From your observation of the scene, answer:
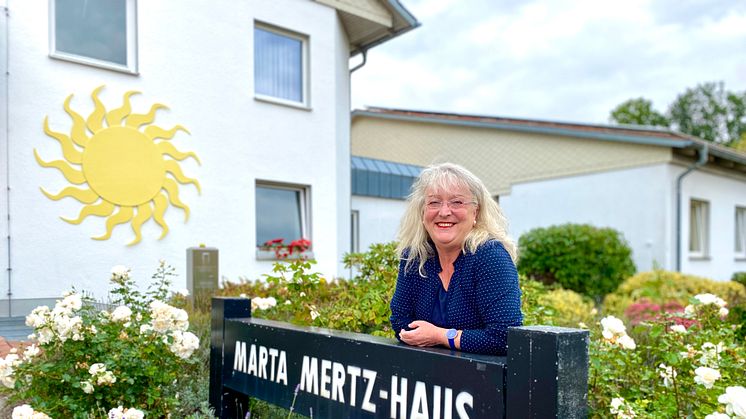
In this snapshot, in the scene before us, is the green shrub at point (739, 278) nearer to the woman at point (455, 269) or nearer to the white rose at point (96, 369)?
the woman at point (455, 269)

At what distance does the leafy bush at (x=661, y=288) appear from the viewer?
35.0 ft

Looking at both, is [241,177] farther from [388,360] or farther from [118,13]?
[388,360]

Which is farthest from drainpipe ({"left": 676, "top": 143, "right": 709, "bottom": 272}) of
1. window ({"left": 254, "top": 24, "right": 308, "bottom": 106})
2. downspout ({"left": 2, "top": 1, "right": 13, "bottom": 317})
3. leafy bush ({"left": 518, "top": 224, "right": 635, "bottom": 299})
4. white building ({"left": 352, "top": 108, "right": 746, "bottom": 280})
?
downspout ({"left": 2, "top": 1, "right": 13, "bottom": 317})

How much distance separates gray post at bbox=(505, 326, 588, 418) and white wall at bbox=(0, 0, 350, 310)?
6.61m

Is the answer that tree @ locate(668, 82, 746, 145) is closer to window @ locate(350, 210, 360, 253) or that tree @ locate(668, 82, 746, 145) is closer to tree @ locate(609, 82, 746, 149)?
tree @ locate(609, 82, 746, 149)

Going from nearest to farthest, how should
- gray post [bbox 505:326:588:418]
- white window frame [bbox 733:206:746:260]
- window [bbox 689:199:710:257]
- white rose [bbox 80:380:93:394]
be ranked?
gray post [bbox 505:326:588:418] < white rose [bbox 80:380:93:394] < window [bbox 689:199:710:257] < white window frame [bbox 733:206:746:260]

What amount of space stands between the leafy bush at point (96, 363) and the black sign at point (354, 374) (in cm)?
33

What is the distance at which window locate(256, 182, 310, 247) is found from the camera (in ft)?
32.2

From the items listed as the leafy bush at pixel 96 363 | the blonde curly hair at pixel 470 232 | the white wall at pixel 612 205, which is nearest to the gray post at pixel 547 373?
the blonde curly hair at pixel 470 232

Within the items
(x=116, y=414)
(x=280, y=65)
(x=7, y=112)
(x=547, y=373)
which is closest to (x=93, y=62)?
(x=7, y=112)

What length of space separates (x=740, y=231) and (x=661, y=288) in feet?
28.6

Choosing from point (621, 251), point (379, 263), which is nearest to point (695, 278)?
point (621, 251)

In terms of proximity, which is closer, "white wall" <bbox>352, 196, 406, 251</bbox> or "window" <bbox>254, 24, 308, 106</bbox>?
"window" <bbox>254, 24, 308, 106</bbox>

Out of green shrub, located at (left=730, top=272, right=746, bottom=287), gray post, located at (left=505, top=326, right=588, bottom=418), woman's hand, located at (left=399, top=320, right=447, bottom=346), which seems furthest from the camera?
green shrub, located at (left=730, top=272, right=746, bottom=287)
